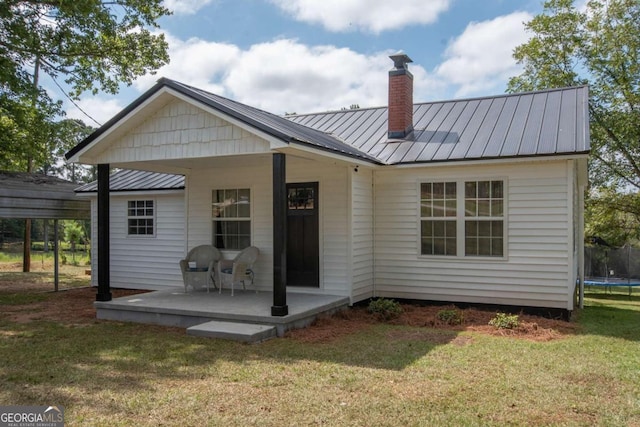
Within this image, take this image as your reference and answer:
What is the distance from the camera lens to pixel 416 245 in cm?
990

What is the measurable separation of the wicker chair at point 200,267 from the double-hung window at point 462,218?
4322mm

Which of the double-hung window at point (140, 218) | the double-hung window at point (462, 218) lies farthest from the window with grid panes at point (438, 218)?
the double-hung window at point (140, 218)

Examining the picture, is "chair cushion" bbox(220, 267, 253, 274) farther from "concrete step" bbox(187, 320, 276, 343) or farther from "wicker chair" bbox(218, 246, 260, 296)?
"concrete step" bbox(187, 320, 276, 343)

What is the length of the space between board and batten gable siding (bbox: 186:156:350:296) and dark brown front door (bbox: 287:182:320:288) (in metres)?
0.14

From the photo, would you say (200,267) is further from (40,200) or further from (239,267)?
(40,200)

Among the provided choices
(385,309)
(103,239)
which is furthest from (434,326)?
(103,239)

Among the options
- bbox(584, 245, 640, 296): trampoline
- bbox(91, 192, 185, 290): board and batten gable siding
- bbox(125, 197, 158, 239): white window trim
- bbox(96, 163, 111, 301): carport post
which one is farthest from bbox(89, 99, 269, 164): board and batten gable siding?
bbox(584, 245, 640, 296): trampoline

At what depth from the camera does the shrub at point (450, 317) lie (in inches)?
330

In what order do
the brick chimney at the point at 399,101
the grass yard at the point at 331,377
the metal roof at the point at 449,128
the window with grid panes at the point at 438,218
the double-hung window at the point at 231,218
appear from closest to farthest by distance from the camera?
the grass yard at the point at 331,377, the metal roof at the point at 449,128, the window with grid panes at the point at 438,218, the double-hung window at the point at 231,218, the brick chimney at the point at 399,101

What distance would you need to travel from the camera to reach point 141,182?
13188mm

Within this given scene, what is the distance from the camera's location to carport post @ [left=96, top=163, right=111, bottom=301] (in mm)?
9172

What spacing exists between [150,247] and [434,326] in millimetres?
7675

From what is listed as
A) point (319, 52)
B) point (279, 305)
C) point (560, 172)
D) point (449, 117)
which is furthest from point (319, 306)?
point (319, 52)

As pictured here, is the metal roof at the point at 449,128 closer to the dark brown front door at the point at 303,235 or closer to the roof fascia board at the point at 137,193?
the dark brown front door at the point at 303,235
